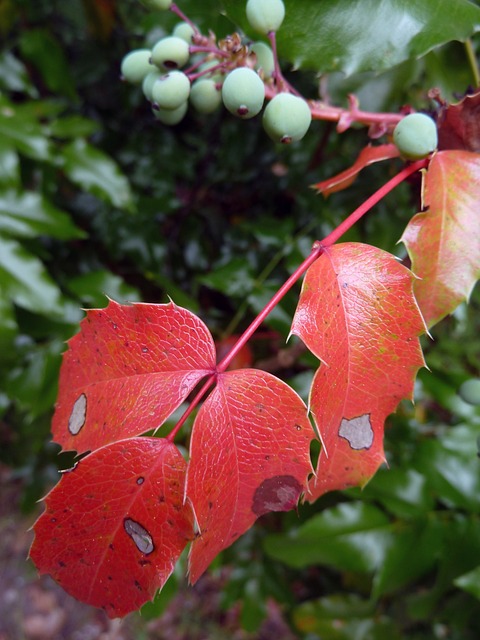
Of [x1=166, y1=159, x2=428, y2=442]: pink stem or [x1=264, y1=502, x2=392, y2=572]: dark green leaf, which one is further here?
[x1=264, y1=502, x2=392, y2=572]: dark green leaf

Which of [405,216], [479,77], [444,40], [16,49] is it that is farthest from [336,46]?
[16,49]

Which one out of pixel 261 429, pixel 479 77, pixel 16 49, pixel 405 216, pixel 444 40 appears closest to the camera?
pixel 261 429

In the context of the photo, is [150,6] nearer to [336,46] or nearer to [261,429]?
[336,46]

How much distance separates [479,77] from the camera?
0.62 meters

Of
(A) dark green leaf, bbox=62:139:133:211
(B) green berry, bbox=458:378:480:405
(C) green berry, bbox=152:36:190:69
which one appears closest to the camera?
(C) green berry, bbox=152:36:190:69

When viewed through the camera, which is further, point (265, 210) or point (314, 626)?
point (265, 210)

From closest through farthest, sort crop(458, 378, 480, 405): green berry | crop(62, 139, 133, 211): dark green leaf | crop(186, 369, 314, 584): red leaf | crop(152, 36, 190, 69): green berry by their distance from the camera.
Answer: crop(186, 369, 314, 584): red leaf < crop(152, 36, 190, 69): green berry < crop(458, 378, 480, 405): green berry < crop(62, 139, 133, 211): dark green leaf

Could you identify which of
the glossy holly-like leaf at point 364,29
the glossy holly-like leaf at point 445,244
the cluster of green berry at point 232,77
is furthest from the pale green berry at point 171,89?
the glossy holly-like leaf at point 445,244

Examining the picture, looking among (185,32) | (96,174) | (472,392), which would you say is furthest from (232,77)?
(96,174)

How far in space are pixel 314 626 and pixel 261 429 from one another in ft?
2.96

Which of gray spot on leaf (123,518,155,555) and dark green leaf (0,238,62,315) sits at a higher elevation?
gray spot on leaf (123,518,155,555)

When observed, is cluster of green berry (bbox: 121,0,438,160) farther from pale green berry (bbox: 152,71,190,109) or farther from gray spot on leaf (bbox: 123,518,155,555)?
gray spot on leaf (bbox: 123,518,155,555)

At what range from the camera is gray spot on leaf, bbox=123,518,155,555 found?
1.17ft

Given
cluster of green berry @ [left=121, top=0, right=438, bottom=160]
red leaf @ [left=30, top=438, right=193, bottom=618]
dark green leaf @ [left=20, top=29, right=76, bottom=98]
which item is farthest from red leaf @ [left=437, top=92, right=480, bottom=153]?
dark green leaf @ [left=20, top=29, right=76, bottom=98]
